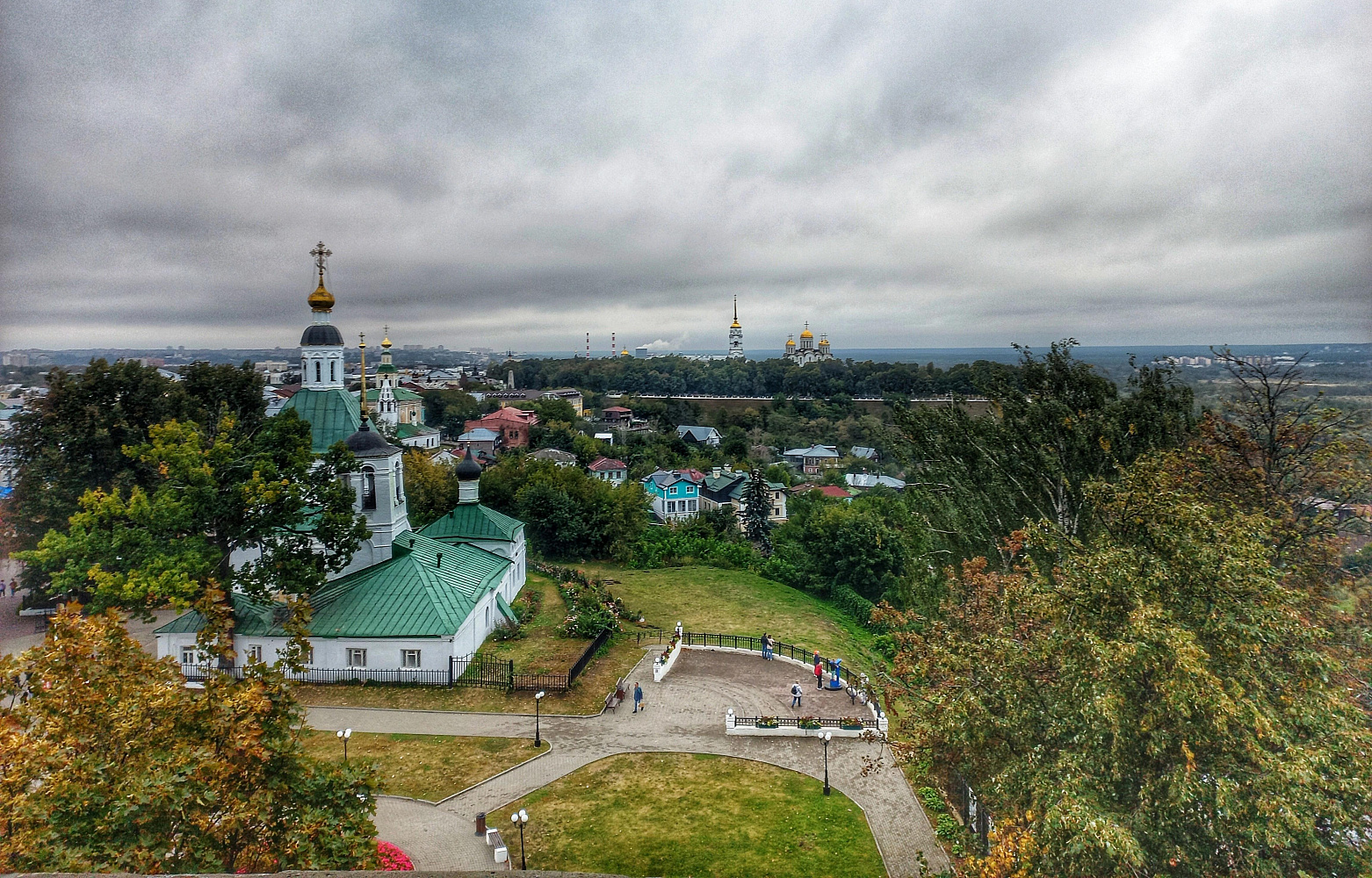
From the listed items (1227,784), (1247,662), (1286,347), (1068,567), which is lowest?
(1227,784)

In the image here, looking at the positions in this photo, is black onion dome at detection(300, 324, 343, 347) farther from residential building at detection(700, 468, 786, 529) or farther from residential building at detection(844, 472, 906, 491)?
residential building at detection(844, 472, 906, 491)

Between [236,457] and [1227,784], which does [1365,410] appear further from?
[236,457]

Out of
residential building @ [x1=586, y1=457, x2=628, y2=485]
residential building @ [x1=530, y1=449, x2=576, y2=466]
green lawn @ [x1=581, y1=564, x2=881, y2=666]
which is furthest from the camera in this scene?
residential building @ [x1=530, y1=449, x2=576, y2=466]

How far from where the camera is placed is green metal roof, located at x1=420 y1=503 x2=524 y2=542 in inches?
1102

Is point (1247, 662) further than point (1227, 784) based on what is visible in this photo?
Yes

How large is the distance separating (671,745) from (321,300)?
16.8m

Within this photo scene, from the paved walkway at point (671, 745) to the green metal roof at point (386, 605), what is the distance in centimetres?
228

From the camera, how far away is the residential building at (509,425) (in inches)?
3132

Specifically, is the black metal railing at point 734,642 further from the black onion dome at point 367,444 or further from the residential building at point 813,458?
the residential building at point 813,458

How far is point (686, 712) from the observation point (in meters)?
18.5

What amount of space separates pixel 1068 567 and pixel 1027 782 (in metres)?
2.44

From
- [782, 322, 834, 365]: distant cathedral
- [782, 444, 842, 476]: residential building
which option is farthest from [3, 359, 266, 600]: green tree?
[782, 322, 834, 365]: distant cathedral

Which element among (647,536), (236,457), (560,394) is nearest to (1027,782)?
(236,457)

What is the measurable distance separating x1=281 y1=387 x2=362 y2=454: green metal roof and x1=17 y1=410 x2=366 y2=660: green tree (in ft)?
11.8
